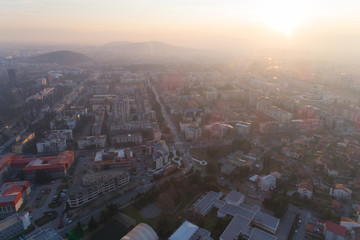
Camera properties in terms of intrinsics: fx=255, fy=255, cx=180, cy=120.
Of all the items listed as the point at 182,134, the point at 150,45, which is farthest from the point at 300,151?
the point at 150,45

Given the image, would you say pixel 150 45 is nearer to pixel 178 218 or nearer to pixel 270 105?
pixel 270 105

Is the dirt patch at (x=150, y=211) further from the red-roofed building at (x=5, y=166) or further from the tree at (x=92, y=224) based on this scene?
the red-roofed building at (x=5, y=166)

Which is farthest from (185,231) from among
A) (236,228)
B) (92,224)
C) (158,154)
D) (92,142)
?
(92,142)

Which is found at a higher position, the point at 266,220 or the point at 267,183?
the point at 267,183

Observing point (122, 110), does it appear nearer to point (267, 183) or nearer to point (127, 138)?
point (127, 138)

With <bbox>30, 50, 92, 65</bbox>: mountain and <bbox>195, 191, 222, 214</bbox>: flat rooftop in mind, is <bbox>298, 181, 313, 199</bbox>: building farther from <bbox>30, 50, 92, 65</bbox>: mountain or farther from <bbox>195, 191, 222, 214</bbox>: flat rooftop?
<bbox>30, 50, 92, 65</bbox>: mountain
